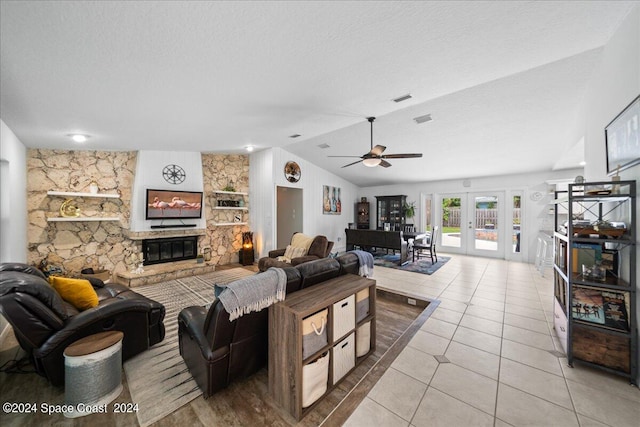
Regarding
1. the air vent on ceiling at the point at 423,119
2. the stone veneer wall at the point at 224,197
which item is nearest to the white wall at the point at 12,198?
the stone veneer wall at the point at 224,197

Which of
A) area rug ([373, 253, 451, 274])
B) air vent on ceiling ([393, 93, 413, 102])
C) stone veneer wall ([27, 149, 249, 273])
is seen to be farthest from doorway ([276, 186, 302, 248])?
air vent on ceiling ([393, 93, 413, 102])

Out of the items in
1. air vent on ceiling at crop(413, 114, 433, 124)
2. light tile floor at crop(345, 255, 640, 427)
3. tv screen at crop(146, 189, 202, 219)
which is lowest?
light tile floor at crop(345, 255, 640, 427)

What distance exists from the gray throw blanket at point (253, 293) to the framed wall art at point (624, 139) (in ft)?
9.39

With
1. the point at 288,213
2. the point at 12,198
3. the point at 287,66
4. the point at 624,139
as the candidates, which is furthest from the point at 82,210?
the point at 624,139

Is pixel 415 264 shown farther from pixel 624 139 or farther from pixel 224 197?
pixel 224 197

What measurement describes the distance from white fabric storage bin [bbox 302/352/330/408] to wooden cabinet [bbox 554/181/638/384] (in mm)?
2246

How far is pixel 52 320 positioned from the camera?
1718 mm

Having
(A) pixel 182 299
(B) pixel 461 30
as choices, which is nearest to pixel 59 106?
(A) pixel 182 299

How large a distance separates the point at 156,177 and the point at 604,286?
22.6ft

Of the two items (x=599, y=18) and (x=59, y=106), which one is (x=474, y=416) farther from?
(x=59, y=106)

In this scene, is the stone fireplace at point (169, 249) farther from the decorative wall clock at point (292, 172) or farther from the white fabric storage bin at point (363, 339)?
the white fabric storage bin at point (363, 339)

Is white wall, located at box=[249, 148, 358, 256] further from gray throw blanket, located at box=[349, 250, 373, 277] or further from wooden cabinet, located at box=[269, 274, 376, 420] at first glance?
wooden cabinet, located at box=[269, 274, 376, 420]

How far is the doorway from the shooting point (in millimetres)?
7043

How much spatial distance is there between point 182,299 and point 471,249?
7.71 metres
